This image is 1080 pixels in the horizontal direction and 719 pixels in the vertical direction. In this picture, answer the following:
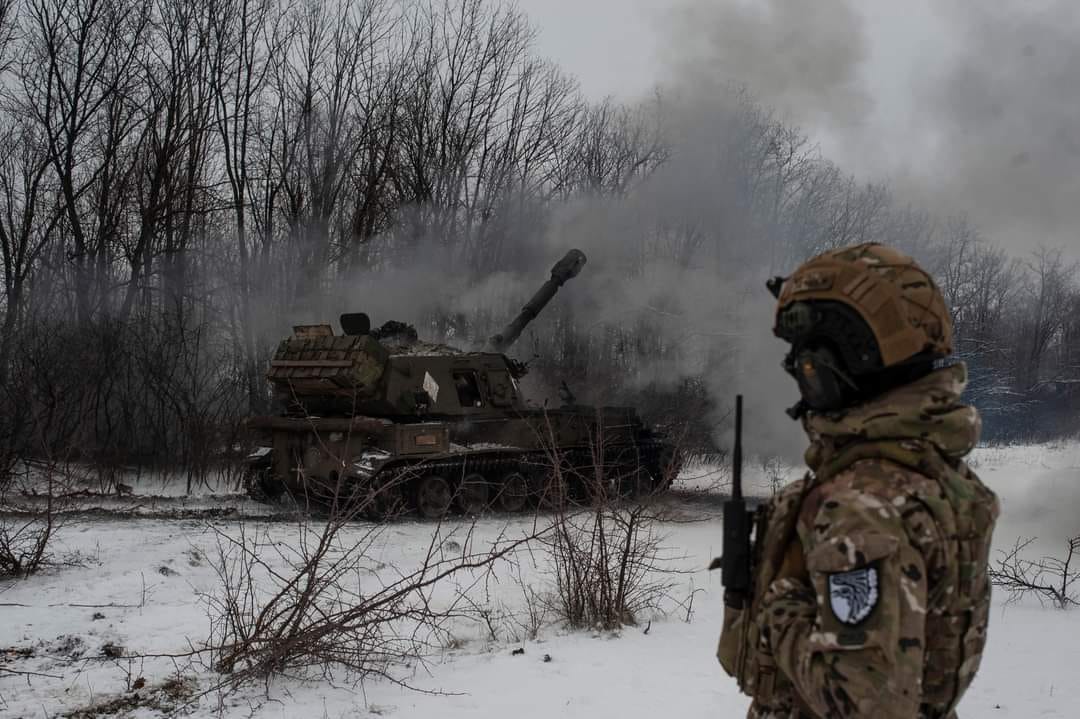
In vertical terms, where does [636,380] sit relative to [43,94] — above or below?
below

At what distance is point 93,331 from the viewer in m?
16.4

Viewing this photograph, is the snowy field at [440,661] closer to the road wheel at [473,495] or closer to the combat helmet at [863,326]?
the combat helmet at [863,326]

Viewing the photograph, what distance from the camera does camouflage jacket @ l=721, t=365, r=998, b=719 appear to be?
5.61 ft

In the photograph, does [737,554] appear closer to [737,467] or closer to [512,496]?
[737,467]

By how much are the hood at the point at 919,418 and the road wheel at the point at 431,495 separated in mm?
10682

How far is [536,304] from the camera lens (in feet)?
52.3

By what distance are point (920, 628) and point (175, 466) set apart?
16.1m

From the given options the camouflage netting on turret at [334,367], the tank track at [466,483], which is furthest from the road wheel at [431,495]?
the camouflage netting on turret at [334,367]

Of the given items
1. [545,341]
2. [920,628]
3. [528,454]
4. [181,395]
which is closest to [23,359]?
[181,395]

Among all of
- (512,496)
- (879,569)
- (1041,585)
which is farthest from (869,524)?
(512,496)

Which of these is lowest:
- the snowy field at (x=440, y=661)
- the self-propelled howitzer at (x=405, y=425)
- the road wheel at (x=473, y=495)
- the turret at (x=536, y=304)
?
the snowy field at (x=440, y=661)

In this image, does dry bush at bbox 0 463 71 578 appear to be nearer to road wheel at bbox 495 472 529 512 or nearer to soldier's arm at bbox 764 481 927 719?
road wheel at bbox 495 472 529 512

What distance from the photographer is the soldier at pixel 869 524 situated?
5.63ft

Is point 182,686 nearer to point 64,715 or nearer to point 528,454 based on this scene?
point 64,715
